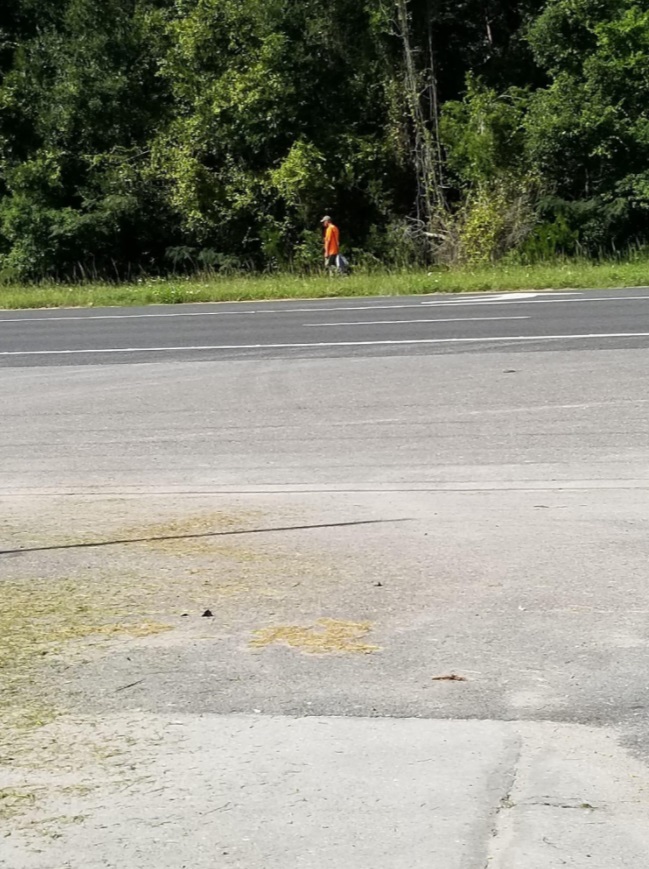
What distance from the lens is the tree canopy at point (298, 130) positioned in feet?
118

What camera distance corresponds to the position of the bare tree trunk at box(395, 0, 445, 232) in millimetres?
38531

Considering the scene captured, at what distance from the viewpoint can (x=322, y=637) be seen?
17.9 feet

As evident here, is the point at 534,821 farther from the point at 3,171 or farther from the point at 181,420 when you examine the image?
the point at 3,171

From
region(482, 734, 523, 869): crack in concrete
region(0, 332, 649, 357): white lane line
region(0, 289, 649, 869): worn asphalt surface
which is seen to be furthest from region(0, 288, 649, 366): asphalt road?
region(482, 734, 523, 869): crack in concrete

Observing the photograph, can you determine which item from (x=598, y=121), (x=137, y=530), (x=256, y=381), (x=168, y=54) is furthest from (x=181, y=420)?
(x=168, y=54)

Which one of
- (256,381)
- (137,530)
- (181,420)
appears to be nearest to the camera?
(137,530)

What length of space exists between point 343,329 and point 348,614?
12.3 metres

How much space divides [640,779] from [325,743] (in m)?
1.00

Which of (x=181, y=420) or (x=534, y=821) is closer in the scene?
(x=534, y=821)

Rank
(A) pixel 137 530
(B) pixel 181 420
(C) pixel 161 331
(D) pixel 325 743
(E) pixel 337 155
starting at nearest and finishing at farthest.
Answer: (D) pixel 325 743 → (A) pixel 137 530 → (B) pixel 181 420 → (C) pixel 161 331 → (E) pixel 337 155

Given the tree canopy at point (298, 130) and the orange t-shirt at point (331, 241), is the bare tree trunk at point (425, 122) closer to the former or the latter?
the tree canopy at point (298, 130)

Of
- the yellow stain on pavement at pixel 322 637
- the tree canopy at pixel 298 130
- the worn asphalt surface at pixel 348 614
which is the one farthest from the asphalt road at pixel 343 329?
the tree canopy at pixel 298 130

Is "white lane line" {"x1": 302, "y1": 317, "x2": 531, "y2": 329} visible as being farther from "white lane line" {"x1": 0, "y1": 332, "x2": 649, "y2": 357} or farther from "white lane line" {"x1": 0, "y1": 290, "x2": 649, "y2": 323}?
"white lane line" {"x1": 0, "y1": 290, "x2": 649, "y2": 323}

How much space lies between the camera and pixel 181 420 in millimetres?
11422
